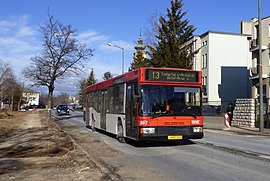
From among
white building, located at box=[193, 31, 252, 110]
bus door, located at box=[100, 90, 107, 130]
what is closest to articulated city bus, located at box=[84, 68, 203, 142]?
bus door, located at box=[100, 90, 107, 130]

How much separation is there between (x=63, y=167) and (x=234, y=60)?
5242cm

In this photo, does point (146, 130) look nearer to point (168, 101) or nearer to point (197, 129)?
point (168, 101)

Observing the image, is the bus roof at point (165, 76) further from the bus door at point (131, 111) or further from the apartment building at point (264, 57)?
the apartment building at point (264, 57)

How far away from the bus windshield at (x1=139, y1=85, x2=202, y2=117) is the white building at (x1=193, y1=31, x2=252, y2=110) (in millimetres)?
42432

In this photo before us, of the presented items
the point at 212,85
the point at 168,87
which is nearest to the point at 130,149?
the point at 168,87

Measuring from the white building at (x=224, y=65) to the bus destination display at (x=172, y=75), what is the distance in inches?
1658

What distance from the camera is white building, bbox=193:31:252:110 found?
184ft

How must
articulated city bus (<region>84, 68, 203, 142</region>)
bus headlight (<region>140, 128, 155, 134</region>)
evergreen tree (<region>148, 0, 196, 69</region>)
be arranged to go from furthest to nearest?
evergreen tree (<region>148, 0, 196, 69</region>) < articulated city bus (<region>84, 68, 203, 142</region>) < bus headlight (<region>140, 128, 155, 134</region>)

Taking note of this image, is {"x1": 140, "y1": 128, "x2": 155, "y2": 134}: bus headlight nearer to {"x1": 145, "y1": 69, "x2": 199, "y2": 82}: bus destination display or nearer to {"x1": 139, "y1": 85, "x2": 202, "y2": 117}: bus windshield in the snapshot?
{"x1": 139, "y1": 85, "x2": 202, "y2": 117}: bus windshield

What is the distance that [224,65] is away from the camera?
5694 centimetres

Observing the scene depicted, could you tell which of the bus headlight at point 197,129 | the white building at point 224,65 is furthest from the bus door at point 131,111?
the white building at point 224,65

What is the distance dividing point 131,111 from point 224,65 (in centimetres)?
4577

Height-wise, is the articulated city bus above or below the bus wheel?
above

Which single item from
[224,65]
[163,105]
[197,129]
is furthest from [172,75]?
[224,65]
